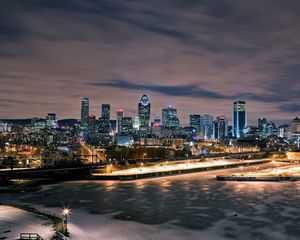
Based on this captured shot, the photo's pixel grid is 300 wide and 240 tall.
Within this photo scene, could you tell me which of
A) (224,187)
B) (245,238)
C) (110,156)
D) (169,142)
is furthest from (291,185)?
(169,142)

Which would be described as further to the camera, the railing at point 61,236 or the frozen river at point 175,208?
the frozen river at point 175,208

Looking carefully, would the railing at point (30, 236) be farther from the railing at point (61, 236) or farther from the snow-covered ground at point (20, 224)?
the railing at point (61, 236)

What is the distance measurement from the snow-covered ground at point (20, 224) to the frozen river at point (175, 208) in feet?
6.19

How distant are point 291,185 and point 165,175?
21.6 meters

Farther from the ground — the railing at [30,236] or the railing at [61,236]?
the railing at [30,236]

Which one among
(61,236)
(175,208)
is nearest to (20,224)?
(61,236)

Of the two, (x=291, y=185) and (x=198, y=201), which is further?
(x=291, y=185)

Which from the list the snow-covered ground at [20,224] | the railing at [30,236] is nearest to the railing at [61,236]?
the snow-covered ground at [20,224]

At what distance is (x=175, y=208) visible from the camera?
37.0m

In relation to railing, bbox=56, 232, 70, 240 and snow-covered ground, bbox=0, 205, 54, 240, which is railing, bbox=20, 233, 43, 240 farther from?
railing, bbox=56, 232, 70, 240

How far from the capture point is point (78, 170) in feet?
216

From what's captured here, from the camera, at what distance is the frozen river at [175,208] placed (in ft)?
91.0

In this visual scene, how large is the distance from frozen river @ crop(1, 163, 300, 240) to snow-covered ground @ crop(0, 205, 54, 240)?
1.89 m

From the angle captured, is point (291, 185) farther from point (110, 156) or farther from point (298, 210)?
point (110, 156)
